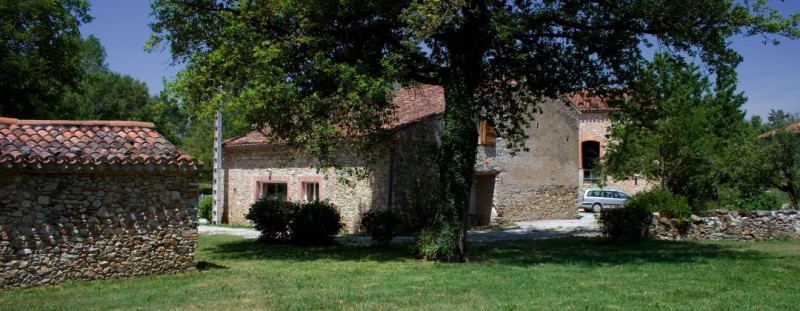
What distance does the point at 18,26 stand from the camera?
1889 cm

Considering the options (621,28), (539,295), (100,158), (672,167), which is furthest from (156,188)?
(672,167)

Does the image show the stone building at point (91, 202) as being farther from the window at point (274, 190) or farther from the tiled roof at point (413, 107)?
the window at point (274, 190)

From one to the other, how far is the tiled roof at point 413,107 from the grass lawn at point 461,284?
6295 millimetres

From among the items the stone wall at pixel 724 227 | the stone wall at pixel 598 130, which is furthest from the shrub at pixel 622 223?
the stone wall at pixel 598 130

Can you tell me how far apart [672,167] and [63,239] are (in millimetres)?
16897

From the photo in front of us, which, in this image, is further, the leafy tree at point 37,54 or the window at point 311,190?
the window at point 311,190

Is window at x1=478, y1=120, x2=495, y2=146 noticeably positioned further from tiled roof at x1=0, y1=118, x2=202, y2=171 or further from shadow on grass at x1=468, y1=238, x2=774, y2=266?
tiled roof at x1=0, y1=118, x2=202, y2=171

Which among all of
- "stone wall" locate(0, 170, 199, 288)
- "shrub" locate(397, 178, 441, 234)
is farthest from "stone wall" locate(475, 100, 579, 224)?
"stone wall" locate(0, 170, 199, 288)

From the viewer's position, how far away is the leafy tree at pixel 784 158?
732 inches

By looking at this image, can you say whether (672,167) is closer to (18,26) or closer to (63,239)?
(63,239)

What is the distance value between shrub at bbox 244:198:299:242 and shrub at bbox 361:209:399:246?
2044 mm

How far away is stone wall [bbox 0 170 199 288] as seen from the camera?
353 inches

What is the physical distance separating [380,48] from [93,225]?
281 inches

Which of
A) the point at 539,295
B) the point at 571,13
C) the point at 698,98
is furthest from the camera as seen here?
the point at 698,98
